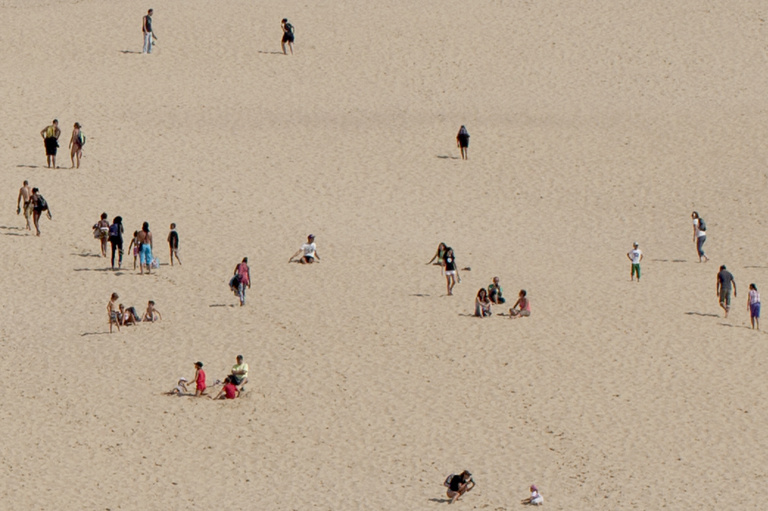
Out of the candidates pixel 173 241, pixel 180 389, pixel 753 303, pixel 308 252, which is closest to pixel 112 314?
pixel 180 389

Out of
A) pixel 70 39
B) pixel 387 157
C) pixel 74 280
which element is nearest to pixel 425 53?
pixel 387 157

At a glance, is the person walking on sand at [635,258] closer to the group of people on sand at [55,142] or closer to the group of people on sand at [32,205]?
the group of people on sand at [32,205]

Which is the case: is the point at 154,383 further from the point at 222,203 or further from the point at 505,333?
the point at 222,203

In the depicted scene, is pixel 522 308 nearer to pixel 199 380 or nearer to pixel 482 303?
pixel 482 303

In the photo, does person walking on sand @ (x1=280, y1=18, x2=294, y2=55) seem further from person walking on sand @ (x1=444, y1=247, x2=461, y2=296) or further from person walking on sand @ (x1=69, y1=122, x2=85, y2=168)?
person walking on sand @ (x1=444, y1=247, x2=461, y2=296)

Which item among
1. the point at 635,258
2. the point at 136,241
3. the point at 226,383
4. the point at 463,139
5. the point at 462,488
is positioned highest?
the point at 463,139

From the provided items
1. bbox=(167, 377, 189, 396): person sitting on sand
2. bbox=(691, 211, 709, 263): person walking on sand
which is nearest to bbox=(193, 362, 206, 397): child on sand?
bbox=(167, 377, 189, 396): person sitting on sand

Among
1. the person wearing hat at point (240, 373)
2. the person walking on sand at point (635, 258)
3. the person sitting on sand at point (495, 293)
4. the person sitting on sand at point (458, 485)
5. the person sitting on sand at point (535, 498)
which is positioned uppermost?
the person walking on sand at point (635, 258)

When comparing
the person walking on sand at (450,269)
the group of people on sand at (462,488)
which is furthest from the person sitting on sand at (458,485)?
the person walking on sand at (450,269)
